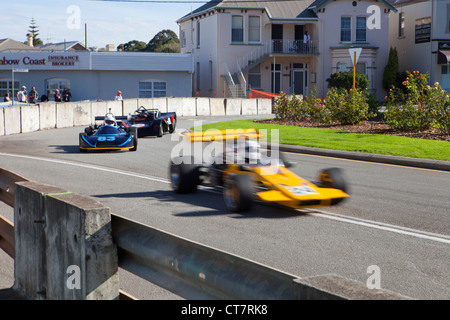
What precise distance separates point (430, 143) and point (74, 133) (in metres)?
15.2

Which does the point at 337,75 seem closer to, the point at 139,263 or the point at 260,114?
the point at 260,114

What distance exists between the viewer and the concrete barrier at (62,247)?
457 centimetres

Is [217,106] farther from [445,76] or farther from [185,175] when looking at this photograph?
[185,175]

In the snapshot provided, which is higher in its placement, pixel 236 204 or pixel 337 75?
pixel 337 75

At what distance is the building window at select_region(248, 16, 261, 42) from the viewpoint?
53.0m

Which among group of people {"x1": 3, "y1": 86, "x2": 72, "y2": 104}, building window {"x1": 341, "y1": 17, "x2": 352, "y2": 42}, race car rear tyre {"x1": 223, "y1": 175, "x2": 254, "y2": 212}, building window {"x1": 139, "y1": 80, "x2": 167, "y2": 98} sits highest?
building window {"x1": 341, "y1": 17, "x2": 352, "y2": 42}

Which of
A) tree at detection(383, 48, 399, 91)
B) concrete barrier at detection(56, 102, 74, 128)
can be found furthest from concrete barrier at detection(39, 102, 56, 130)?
tree at detection(383, 48, 399, 91)

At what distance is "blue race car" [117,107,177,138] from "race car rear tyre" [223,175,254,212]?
548 inches

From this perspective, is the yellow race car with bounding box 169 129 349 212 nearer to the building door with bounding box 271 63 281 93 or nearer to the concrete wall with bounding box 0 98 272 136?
the concrete wall with bounding box 0 98 272 136

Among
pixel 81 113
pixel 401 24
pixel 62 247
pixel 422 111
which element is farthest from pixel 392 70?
pixel 62 247

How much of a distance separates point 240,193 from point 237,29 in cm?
4433

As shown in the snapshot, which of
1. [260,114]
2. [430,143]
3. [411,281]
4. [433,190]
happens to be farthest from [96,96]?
[411,281]

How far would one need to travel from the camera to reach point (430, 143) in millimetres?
18844

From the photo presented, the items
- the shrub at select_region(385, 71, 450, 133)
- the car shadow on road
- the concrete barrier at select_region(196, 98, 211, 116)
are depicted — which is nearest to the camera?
the car shadow on road
